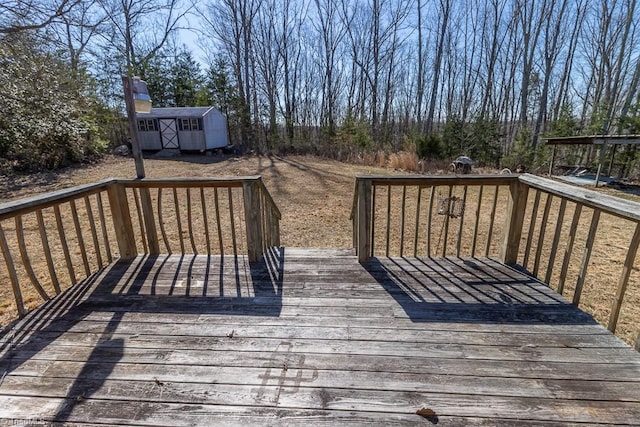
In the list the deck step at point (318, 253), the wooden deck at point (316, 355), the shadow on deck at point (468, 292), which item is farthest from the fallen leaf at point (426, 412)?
the deck step at point (318, 253)

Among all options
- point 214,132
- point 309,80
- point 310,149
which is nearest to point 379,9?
point 309,80

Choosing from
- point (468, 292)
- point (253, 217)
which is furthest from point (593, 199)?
point (253, 217)

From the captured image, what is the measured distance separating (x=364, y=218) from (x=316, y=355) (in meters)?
1.50

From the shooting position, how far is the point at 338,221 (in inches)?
241

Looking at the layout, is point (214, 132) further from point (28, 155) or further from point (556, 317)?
point (556, 317)

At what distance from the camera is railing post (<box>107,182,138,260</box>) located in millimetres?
3123

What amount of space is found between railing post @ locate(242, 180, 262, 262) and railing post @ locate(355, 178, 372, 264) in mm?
1053

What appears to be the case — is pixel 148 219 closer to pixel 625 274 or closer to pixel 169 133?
pixel 625 274

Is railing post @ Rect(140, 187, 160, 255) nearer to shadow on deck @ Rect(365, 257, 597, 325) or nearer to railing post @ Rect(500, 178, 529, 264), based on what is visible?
shadow on deck @ Rect(365, 257, 597, 325)

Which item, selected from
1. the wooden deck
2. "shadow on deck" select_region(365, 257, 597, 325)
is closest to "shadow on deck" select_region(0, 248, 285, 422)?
the wooden deck

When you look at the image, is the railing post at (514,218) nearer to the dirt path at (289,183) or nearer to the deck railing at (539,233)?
the deck railing at (539,233)

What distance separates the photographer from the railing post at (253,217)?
2990 mm

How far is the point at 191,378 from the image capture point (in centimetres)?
168

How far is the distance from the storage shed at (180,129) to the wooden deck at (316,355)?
13763 mm
